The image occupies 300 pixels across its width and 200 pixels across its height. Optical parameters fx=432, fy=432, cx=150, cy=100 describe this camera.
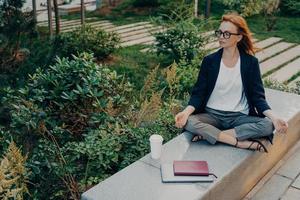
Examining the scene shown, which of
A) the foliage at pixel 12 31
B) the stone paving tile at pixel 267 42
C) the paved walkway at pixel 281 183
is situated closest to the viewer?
the paved walkway at pixel 281 183

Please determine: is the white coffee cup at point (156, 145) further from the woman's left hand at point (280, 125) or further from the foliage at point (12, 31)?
the foliage at point (12, 31)

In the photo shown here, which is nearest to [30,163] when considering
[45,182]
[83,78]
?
[45,182]

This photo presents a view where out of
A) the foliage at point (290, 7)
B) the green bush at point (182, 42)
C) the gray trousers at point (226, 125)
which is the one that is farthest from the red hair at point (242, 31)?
the foliage at point (290, 7)

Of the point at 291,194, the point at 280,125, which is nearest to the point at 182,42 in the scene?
the point at 280,125

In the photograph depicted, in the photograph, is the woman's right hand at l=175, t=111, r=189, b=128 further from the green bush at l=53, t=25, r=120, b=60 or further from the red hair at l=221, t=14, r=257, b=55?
the green bush at l=53, t=25, r=120, b=60

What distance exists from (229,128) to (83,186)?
4.88 ft

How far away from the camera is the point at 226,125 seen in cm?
418

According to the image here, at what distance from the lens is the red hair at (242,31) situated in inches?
159

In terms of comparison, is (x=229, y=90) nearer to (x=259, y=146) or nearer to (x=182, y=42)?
Answer: (x=259, y=146)

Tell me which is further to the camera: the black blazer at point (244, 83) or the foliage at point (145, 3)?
the foliage at point (145, 3)

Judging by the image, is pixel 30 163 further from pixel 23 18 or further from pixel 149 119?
pixel 23 18

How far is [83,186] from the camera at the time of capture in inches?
151

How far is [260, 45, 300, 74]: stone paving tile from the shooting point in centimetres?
860

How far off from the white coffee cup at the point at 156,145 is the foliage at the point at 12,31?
2676 mm
